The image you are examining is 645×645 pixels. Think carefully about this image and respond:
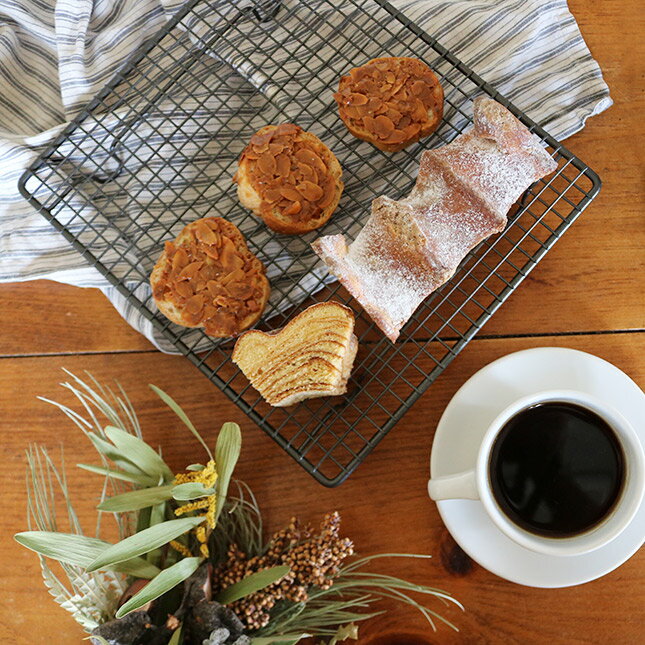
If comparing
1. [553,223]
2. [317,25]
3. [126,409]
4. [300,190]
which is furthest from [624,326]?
[126,409]

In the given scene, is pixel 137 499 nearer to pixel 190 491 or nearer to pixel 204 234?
pixel 190 491

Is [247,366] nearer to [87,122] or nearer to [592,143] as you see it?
[87,122]

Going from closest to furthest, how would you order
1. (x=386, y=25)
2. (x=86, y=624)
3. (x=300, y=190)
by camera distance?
(x=86, y=624), (x=300, y=190), (x=386, y=25)

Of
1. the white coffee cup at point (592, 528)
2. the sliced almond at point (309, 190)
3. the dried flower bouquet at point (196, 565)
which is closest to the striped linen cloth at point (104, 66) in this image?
the dried flower bouquet at point (196, 565)

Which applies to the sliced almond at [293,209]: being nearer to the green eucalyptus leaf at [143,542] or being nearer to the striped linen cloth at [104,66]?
the striped linen cloth at [104,66]

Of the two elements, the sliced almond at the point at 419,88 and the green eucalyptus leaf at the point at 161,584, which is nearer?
the green eucalyptus leaf at the point at 161,584

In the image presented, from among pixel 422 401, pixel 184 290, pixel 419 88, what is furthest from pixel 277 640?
pixel 419 88
